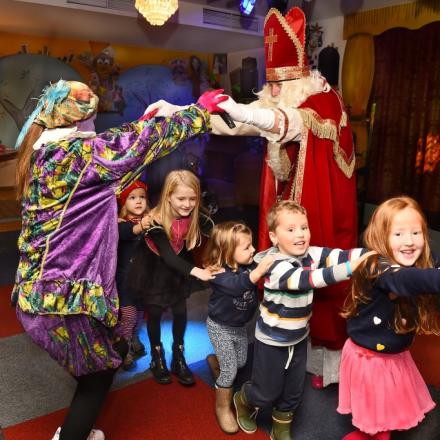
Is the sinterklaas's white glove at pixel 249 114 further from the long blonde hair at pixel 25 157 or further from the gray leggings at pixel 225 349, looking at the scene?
the gray leggings at pixel 225 349

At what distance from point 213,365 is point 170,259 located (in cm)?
78

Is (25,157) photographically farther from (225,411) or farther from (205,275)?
(225,411)

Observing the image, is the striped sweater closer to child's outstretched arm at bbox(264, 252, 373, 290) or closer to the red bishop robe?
child's outstretched arm at bbox(264, 252, 373, 290)

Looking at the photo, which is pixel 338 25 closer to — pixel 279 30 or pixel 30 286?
pixel 279 30

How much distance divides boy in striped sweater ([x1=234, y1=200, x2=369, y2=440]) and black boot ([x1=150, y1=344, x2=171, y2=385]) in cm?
74

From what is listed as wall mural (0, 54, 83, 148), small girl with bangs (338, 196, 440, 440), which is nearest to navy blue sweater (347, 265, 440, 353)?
small girl with bangs (338, 196, 440, 440)

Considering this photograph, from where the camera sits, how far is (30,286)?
175cm

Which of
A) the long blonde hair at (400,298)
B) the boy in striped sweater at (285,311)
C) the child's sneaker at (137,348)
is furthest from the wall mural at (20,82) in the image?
the long blonde hair at (400,298)

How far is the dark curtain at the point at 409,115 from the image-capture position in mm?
5395

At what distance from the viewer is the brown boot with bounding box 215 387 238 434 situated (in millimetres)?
2291

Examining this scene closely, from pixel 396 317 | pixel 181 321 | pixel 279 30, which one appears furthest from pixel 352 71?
pixel 396 317

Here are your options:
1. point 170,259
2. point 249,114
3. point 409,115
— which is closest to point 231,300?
point 170,259

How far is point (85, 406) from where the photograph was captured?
1877 mm

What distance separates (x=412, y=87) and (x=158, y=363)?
14.7 ft
